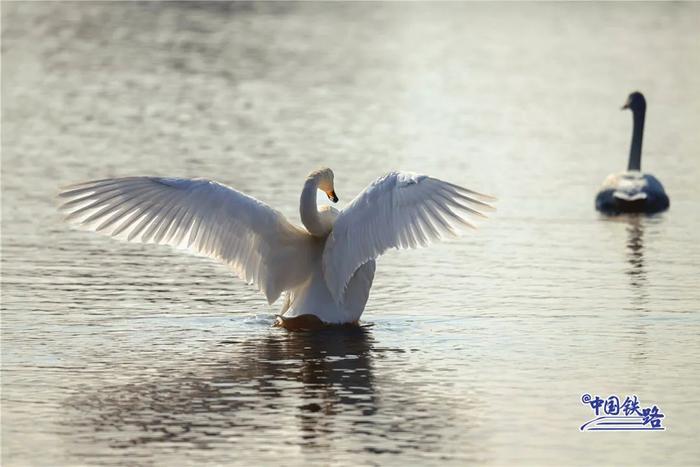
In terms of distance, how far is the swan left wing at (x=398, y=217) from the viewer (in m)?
12.5

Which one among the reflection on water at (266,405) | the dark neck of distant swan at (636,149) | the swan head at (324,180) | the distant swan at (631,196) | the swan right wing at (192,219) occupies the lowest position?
the reflection on water at (266,405)

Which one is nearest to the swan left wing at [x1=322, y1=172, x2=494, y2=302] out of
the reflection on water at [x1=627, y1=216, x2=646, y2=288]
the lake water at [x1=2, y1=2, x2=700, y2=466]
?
the lake water at [x1=2, y1=2, x2=700, y2=466]

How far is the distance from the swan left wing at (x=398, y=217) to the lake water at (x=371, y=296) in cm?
70

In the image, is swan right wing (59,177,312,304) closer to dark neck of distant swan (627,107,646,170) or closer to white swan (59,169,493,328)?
white swan (59,169,493,328)

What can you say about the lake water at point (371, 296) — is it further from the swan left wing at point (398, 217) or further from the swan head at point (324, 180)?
the swan head at point (324, 180)

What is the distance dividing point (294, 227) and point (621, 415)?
12.2 ft

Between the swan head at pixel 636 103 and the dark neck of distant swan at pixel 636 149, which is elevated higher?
the swan head at pixel 636 103

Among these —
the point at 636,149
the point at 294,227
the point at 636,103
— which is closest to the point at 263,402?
the point at 294,227

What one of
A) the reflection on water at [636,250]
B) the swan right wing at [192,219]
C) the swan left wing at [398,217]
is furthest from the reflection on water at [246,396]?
the reflection on water at [636,250]

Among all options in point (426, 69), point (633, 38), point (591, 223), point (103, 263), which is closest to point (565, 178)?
Result: point (591, 223)

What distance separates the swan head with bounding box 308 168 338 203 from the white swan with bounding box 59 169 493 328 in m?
0.01

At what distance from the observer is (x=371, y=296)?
14.7 meters

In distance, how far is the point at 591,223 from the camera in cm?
1883

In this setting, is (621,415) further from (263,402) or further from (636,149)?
(636,149)
